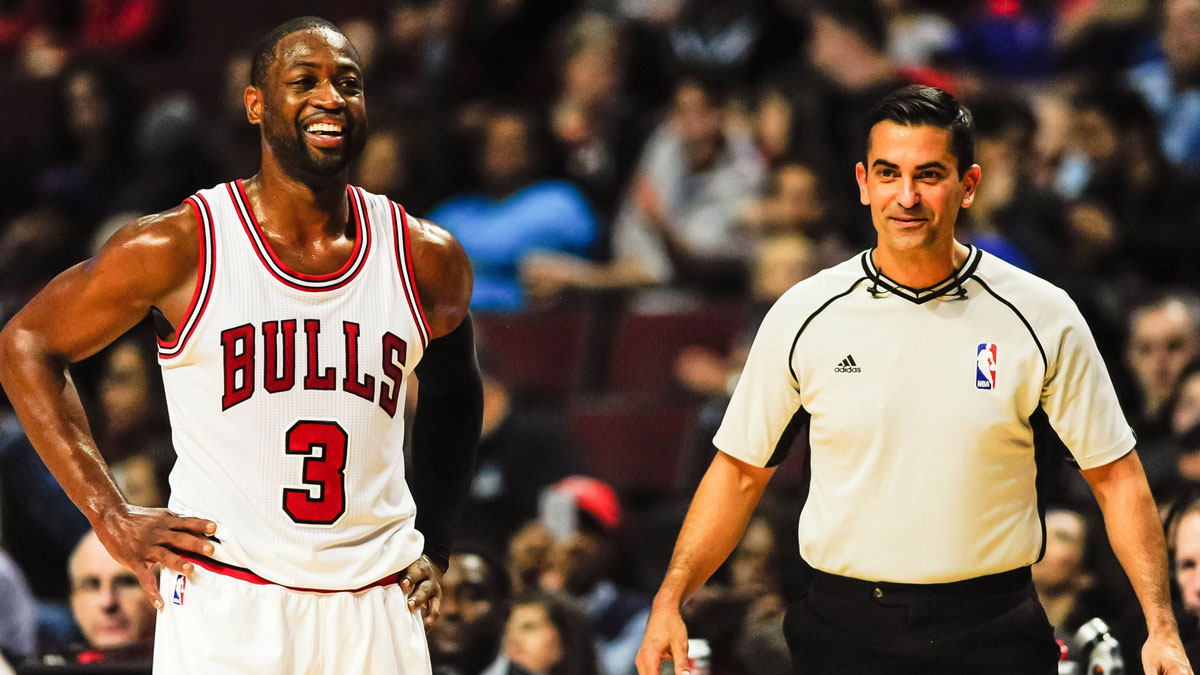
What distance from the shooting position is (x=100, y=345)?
12.2 ft

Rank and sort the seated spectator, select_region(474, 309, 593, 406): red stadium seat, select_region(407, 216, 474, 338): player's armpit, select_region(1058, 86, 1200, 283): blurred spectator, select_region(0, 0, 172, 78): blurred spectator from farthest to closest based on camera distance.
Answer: select_region(0, 0, 172, 78): blurred spectator < select_region(474, 309, 593, 406): red stadium seat < select_region(1058, 86, 1200, 283): blurred spectator < the seated spectator < select_region(407, 216, 474, 338): player's armpit

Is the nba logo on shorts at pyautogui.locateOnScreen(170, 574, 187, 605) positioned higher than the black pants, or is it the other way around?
the nba logo on shorts at pyautogui.locateOnScreen(170, 574, 187, 605)

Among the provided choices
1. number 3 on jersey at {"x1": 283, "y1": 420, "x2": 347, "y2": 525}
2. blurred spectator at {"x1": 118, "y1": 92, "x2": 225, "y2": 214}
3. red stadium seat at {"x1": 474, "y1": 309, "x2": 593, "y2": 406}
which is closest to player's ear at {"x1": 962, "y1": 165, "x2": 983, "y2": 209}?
number 3 on jersey at {"x1": 283, "y1": 420, "x2": 347, "y2": 525}

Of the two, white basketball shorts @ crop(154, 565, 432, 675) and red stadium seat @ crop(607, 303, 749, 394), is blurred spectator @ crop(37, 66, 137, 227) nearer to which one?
red stadium seat @ crop(607, 303, 749, 394)

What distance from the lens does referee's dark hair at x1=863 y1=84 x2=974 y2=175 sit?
12.3 ft

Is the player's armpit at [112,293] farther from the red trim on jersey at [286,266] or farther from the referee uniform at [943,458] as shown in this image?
the referee uniform at [943,458]

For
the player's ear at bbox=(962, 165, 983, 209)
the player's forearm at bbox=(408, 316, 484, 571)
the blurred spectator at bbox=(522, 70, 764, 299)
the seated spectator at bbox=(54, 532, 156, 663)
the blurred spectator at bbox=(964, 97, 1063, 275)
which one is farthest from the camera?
the blurred spectator at bbox=(522, 70, 764, 299)

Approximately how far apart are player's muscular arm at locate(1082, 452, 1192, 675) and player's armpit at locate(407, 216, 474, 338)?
5.08 feet

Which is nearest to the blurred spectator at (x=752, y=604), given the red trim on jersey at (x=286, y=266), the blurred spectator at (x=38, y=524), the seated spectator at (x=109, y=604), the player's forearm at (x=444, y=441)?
the player's forearm at (x=444, y=441)

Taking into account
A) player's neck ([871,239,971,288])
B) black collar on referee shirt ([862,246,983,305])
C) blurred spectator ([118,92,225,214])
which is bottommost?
black collar on referee shirt ([862,246,983,305])

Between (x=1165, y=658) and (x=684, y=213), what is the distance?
551 cm

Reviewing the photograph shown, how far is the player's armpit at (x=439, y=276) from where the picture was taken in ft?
12.9

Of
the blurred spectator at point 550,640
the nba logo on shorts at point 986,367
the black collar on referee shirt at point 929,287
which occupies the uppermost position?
the black collar on referee shirt at point 929,287

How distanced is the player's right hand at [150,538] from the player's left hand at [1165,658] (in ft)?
6.85
